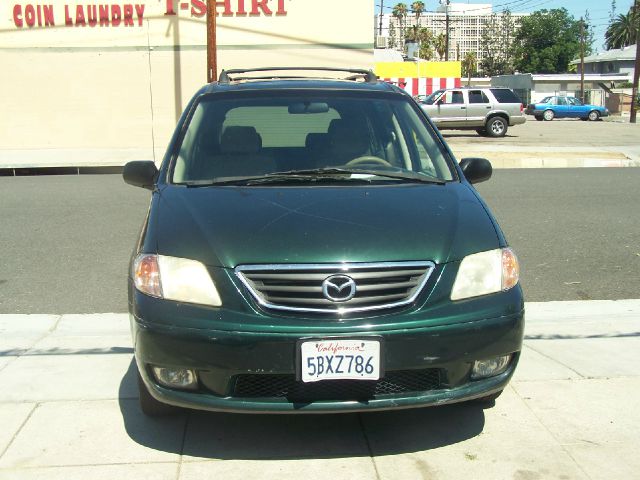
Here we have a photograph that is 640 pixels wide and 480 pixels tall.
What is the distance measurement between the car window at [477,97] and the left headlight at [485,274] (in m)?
26.0

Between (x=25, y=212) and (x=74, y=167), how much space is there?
7.13 metres

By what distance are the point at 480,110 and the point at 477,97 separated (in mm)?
504

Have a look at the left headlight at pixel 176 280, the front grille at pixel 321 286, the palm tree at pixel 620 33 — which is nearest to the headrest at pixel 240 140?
the left headlight at pixel 176 280

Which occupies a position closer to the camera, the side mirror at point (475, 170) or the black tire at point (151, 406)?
the black tire at point (151, 406)

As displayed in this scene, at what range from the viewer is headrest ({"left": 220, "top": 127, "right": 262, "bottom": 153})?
4531mm

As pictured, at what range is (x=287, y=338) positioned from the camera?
125 inches

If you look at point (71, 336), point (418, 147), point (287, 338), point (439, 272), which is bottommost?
point (71, 336)

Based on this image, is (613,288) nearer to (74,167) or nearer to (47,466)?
(47,466)

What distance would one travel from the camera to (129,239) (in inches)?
336

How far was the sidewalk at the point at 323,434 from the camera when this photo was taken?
343 centimetres

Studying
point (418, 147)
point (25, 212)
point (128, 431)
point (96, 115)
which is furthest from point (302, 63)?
point (128, 431)

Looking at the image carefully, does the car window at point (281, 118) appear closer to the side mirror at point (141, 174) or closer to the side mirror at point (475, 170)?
the side mirror at point (141, 174)

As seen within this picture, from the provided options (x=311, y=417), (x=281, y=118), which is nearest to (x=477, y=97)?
(x=281, y=118)

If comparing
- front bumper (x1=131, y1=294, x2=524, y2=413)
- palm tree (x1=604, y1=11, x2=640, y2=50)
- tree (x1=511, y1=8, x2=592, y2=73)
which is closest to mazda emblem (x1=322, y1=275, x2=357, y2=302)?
front bumper (x1=131, y1=294, x2=524, y2=413)
